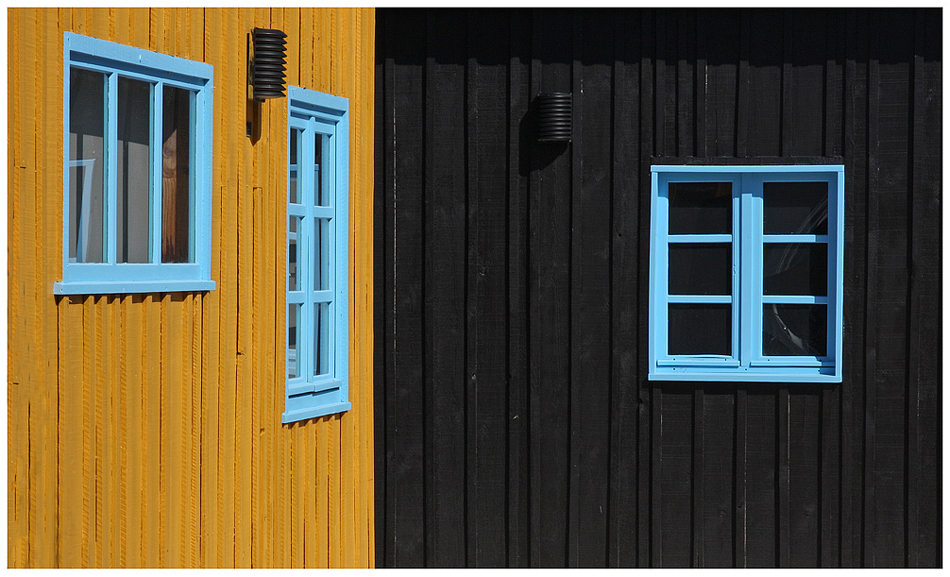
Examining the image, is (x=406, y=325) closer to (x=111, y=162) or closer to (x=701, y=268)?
(x=701, y=268)

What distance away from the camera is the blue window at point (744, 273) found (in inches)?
188

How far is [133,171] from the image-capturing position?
3186 mm

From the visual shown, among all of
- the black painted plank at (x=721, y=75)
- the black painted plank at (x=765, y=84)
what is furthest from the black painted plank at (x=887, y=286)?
the black painted plank at (x=721, y=75)

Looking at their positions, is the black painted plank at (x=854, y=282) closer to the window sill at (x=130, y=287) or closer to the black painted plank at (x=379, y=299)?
the black painted plank at (x=379, y=299)

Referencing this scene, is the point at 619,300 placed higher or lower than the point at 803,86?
lower

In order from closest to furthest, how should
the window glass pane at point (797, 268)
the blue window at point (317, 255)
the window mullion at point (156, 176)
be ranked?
the window mullion at point (156, 176) < the blue window at point (317, 255) < the window glass pane at point (797, 268)

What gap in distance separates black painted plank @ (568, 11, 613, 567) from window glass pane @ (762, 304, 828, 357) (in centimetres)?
90

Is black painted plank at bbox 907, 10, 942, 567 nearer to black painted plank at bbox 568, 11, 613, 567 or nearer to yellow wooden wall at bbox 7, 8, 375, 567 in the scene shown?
black painted plank at bbox 568, 11, 613, 567

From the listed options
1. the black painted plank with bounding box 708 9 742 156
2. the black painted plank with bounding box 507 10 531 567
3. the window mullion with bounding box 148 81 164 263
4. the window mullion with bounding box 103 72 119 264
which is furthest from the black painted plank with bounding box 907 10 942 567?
the window mullion with bounding box 103 72 119 264

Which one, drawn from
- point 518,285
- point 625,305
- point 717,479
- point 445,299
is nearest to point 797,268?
point 625,305

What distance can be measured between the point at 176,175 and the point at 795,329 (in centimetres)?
334

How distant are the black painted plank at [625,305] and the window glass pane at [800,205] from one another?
0.77m

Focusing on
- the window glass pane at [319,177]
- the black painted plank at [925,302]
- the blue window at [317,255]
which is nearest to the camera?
the blue window at [317,255]

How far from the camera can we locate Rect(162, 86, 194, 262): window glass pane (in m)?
3.33
